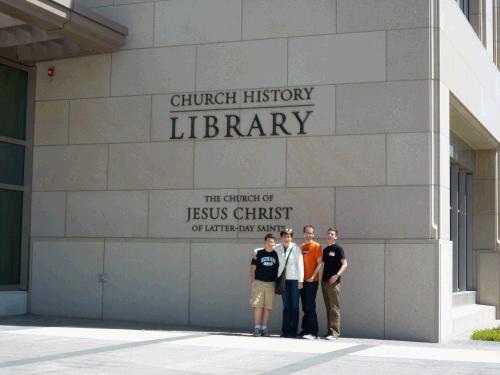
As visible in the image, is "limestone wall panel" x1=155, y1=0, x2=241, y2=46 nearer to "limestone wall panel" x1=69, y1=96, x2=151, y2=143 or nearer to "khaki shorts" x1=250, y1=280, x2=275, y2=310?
"limestone wall panel" x1=69, y1=96, x2=151, y2=143

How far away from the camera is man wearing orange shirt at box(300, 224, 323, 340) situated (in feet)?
48.9

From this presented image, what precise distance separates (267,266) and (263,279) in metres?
0.25

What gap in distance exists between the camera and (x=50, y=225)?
17875 mm

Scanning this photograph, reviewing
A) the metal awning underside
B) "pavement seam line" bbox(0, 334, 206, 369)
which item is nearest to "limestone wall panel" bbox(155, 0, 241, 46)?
the metal awning underside

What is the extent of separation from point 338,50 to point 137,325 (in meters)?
6.56

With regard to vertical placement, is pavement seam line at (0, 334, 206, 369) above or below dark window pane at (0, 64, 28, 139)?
below

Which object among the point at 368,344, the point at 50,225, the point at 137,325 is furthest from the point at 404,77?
the point at 50,225

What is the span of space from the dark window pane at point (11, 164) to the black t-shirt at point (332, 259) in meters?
7.38

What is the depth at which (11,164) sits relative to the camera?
18.2 metres

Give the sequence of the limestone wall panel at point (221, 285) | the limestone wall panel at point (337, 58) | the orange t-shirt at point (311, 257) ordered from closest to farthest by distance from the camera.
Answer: the orange t-shirt at point (311, 257)
the limestone wall panel at point (337, 58)
the limestone wall panel at point (221, 285)

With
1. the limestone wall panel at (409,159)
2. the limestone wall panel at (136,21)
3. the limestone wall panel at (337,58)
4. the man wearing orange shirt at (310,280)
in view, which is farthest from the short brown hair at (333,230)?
the limestone wall panel at (136,21)

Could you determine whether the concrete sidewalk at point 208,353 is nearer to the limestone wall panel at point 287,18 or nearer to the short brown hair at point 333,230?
the short brown hair at point 333,230

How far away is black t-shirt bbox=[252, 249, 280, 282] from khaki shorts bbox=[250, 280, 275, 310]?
11 cm

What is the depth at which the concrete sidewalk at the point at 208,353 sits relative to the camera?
33.9 feet
